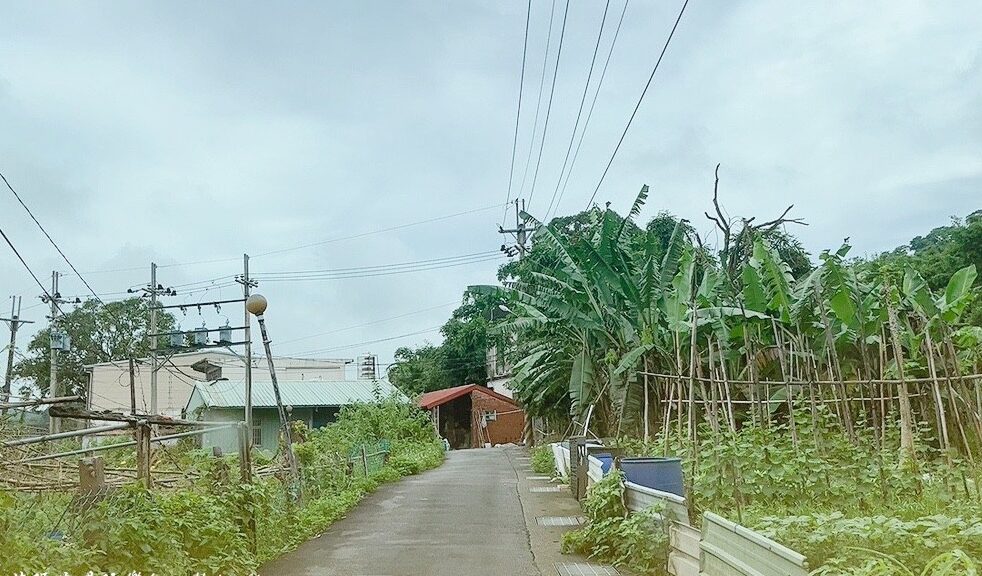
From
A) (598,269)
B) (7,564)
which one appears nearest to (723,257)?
(598,269)

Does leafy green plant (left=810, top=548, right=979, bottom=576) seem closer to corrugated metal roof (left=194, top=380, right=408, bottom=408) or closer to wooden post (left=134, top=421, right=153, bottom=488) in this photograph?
wooden post (left=134, top=421, right=153, bottom=488)

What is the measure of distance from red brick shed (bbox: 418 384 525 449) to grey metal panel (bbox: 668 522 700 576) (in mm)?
34553

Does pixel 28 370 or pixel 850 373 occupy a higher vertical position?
pixel 28 370

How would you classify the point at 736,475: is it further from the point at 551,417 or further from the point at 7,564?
the point at 551,417

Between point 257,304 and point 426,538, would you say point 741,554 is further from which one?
point 257,304

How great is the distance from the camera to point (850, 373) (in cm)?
1438

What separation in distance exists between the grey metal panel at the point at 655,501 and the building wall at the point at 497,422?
3421 centimetres

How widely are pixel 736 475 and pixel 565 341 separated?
11.3 meters

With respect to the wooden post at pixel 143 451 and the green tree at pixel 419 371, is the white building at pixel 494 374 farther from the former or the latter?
the wooden post at pixel 143 451

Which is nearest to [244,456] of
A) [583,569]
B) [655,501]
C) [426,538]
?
[426,538]

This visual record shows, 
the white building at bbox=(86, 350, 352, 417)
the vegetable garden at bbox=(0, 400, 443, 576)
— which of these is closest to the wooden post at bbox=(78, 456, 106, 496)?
the vegetable garden at bbox=(0, 400, 443, 576)

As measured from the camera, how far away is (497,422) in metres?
44.2

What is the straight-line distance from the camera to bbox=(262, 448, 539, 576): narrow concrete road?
366 inches

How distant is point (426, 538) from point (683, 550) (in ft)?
15.5
